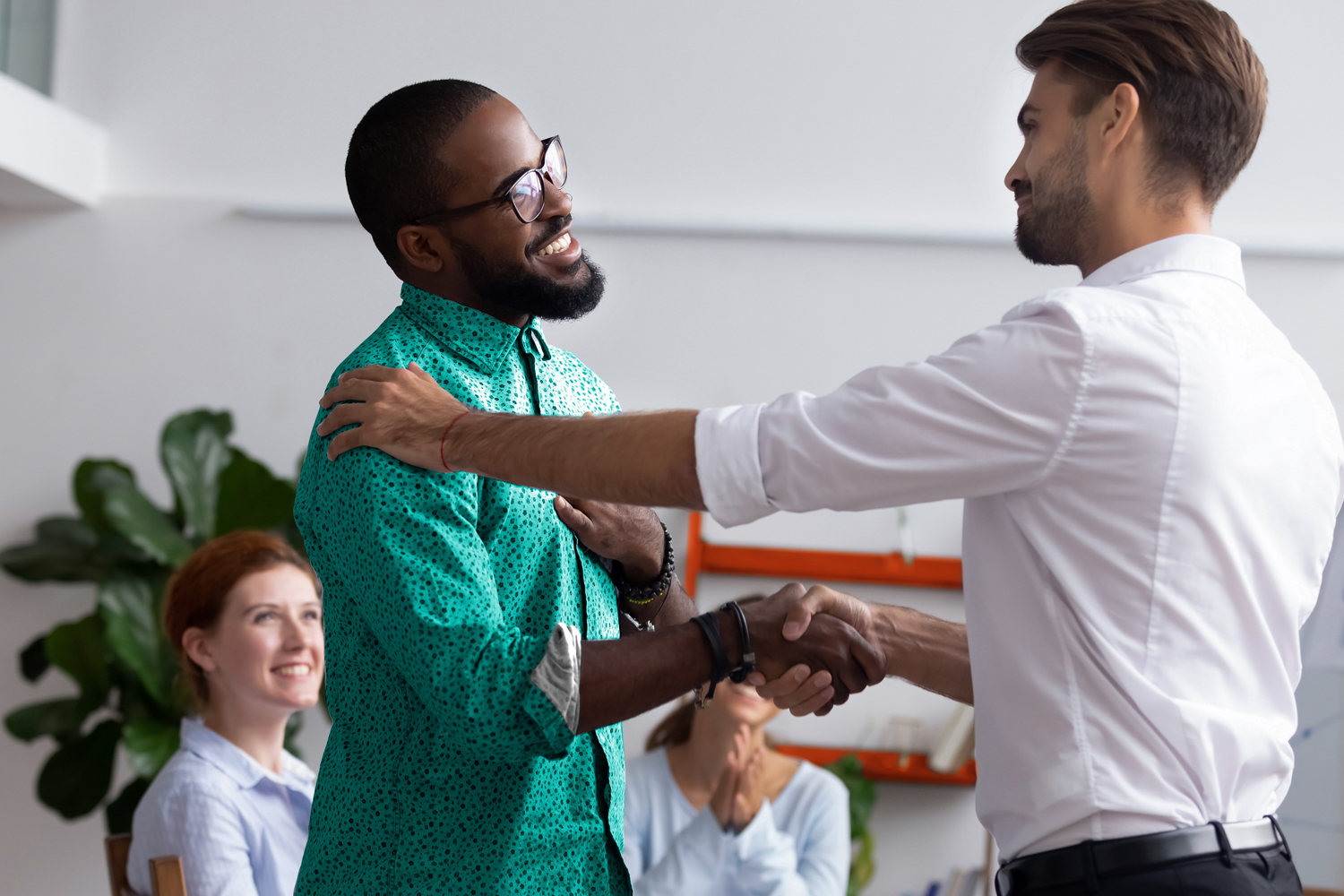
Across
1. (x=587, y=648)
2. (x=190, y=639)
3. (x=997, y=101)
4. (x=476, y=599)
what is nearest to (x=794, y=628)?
(x=587, y=648)

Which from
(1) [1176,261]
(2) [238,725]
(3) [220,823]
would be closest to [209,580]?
(2) [238,725]

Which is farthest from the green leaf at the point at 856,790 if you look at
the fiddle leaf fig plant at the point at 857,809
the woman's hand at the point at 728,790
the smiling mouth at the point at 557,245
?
the smiling mouth at the point at 557,245

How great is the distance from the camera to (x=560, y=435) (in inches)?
48.1

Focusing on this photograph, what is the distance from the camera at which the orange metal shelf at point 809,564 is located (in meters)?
3.93

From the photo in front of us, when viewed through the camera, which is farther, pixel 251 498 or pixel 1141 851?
pixel 251 498

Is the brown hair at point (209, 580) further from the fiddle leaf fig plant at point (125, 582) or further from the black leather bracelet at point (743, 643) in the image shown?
the black leather bracelet at point (743, 643)

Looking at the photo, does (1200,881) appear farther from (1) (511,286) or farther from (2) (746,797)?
(2) (746,797)

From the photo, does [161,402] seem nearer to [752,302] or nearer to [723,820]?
[752,302]

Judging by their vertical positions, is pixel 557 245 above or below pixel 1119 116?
below

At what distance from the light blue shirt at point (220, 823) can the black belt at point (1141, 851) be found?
4.98 ft

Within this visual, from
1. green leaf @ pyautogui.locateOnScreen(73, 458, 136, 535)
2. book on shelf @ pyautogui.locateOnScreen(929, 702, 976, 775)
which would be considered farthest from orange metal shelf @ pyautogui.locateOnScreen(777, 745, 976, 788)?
green leaf @ pyautogui.locateOnScreen(73, 458, 136, 535)

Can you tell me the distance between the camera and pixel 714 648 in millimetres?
1298

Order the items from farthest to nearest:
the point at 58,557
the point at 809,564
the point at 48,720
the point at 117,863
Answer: the point at 809,564
the point at 58,557
the point at 48,720
the point at 117,863

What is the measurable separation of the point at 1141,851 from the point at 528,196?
94cm
